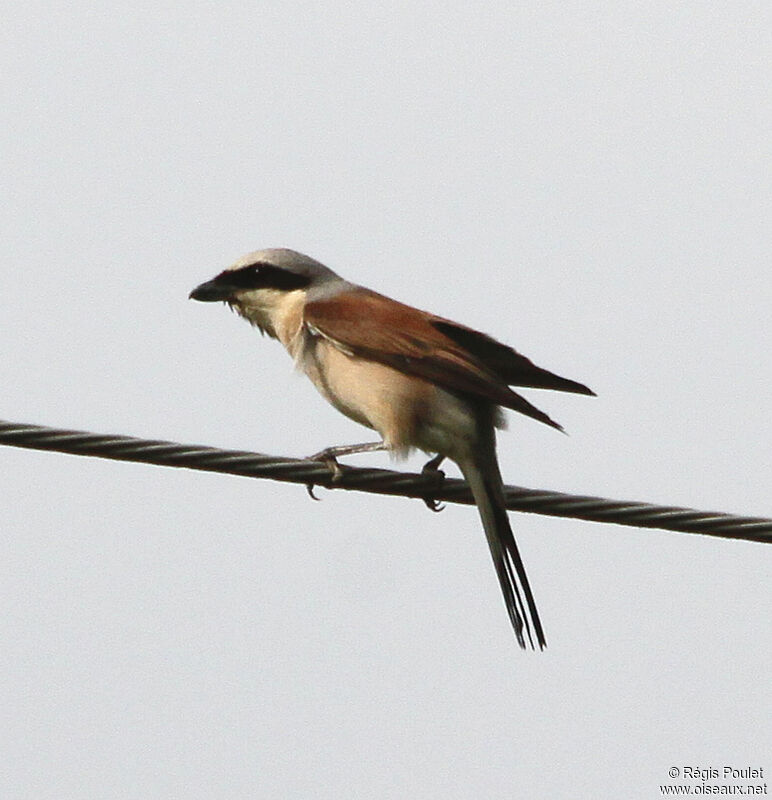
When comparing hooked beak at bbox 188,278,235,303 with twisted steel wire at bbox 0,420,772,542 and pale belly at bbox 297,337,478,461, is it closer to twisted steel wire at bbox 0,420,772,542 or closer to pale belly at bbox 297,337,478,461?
pale belly at bbox 297,337,478,461

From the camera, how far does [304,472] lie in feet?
16.3

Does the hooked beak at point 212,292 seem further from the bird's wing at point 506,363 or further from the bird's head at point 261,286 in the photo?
the bird's wing at point 506,363

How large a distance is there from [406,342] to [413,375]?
0.62 feet

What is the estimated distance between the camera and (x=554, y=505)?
4.90 metres

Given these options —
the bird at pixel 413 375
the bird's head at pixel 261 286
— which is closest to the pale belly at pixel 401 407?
the bird at pixel 413 375

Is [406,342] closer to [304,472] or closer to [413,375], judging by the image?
[413,375]

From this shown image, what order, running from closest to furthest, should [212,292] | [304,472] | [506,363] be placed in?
[304,472] < [506,363] < [212,292]

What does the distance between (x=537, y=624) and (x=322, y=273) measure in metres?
2.21

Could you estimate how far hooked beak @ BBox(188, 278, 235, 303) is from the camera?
261 inches

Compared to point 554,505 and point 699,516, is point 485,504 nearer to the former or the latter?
point 554,505

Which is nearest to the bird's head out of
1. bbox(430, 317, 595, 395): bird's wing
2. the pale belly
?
the pale belly

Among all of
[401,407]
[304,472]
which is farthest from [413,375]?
[304,472]

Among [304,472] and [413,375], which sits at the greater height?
[413,375]

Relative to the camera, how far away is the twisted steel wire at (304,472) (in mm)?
4496
